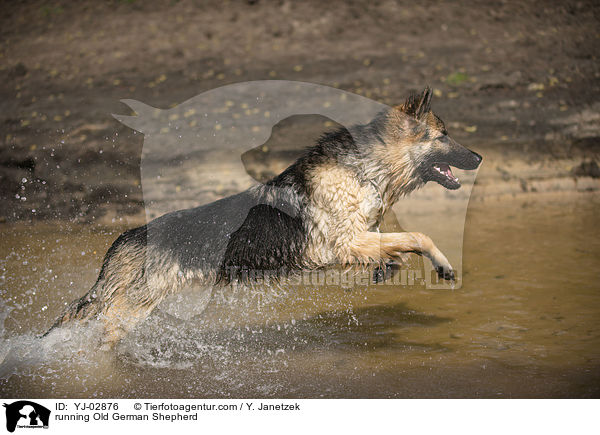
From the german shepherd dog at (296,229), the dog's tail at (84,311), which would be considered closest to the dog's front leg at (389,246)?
the german shepherd dog at (296,229)

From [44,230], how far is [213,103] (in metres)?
4.59

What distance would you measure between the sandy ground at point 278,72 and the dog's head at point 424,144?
5.16 m

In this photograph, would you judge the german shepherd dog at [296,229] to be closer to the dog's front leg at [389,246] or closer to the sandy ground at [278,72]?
the dog's front leg at [389,246]

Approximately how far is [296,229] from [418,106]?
60.0 inches

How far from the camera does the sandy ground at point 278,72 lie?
10.8 metres

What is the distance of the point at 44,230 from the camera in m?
9.78

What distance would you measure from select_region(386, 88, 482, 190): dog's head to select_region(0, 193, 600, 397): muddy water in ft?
5.10

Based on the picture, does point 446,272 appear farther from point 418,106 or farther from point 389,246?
point 418,106

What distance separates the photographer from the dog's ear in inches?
197
